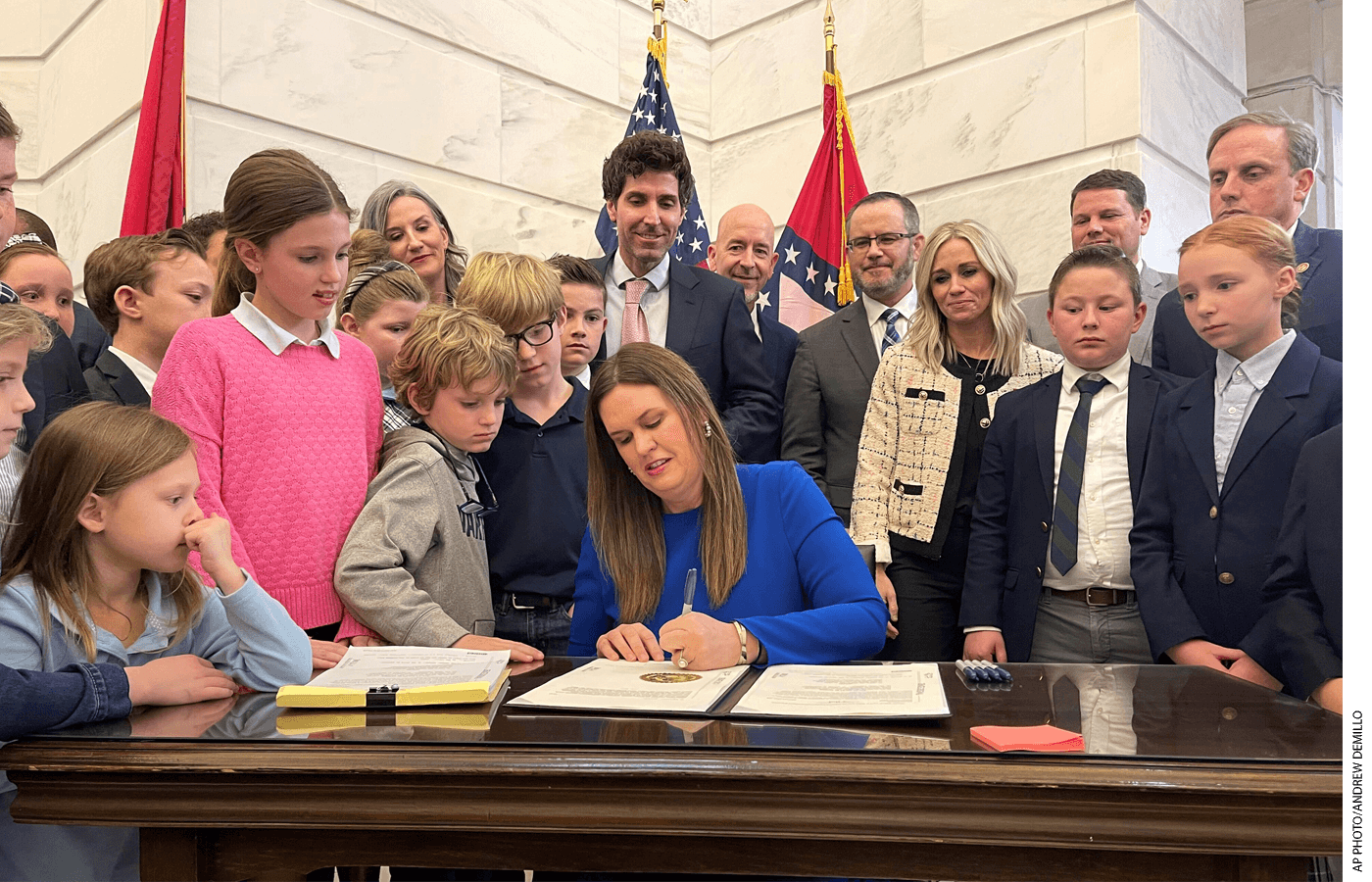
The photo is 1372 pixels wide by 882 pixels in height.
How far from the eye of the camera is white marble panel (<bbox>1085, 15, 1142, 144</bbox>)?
5.47 metres

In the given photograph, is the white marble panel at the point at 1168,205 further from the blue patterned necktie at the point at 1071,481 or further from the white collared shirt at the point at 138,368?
the white collared shirt at the point at 138,368

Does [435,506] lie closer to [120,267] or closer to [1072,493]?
[120,267]

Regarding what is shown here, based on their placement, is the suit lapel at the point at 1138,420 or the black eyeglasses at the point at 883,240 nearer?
the suit lapel at the point at 1138,420

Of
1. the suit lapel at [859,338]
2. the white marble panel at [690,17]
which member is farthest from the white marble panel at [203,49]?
the white marble panel at [690,17]

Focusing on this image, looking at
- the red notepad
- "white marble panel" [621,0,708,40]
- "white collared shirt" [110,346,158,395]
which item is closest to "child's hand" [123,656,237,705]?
the red notepad

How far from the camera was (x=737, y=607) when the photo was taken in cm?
224

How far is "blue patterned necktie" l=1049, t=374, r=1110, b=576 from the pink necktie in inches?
60.7

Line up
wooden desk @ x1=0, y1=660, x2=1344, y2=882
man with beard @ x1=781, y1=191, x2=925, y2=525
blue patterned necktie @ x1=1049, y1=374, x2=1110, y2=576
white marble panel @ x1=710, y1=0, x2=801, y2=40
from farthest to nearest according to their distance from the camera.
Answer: white marble panel @ x1=710, y1=0, x2=801, y2=40
man with beard @ x1=781, y1=191, x2=925, y2=525
blue patterned necktie @ x1=1049, y1=374, x2=1110, y2=576
wooden desk @ x1=0, y1=660, x2=1344, y2=882

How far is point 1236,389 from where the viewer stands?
2.57m

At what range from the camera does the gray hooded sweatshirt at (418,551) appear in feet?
7.39

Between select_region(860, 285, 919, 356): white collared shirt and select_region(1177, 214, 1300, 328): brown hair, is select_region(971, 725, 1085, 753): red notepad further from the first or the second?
select_region(860, 285, 919, 356): white collared shirt

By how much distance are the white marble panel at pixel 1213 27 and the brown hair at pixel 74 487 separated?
545 cm

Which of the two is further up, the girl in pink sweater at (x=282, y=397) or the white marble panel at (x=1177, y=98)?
the white marble panel at (x=1177, y=98)

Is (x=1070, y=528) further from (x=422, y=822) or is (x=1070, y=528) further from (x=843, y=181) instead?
(x=843, y=181)
